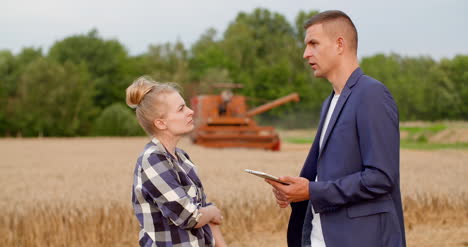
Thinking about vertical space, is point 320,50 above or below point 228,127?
above

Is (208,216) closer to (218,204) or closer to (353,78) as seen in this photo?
(353,78)

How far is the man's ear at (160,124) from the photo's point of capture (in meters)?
2.86

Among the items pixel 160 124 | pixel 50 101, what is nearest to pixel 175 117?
pixel 160 124

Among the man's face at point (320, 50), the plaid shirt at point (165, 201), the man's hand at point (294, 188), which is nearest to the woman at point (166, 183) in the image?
the plaid shirt at point (165, 201)

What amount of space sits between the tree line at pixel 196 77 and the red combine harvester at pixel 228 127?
30.9 ft

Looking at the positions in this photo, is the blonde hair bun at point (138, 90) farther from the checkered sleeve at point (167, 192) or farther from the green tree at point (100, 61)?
the green tree at point (100, 61)

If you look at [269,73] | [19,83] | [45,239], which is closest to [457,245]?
[45,239]

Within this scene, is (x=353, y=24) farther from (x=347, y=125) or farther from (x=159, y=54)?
(x=159, y=54)

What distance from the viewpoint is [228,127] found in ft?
69.7

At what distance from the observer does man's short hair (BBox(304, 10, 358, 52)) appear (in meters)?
2.68

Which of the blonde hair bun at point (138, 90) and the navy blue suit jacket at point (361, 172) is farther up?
the blonde hair bun at point (138, 90)

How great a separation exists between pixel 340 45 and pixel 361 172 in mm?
651

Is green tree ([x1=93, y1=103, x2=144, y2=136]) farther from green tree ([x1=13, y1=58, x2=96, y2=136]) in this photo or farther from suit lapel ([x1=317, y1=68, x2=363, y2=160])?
suit lapel ([x1=317, y1=68, x2=363, y2=160])

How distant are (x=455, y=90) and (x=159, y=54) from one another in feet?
101
